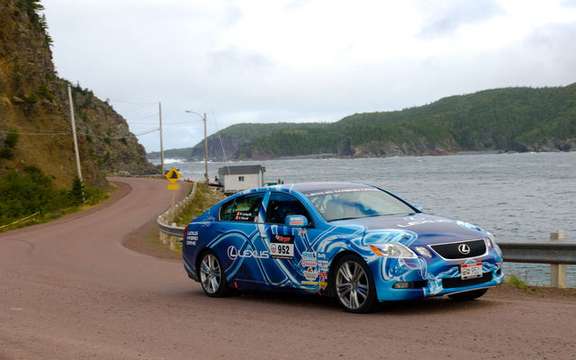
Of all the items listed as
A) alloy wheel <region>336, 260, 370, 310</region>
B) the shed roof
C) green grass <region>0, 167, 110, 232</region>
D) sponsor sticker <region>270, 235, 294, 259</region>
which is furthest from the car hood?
the shed roof

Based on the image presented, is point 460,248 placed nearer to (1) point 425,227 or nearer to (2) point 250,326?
(1) point 425,227

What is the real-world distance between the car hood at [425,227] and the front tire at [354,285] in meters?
0.42

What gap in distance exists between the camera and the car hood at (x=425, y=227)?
367 inches

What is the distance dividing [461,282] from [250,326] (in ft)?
7.74

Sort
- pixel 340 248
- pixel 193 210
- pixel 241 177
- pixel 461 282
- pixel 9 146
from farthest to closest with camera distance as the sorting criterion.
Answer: pixel 241 177 → pixel 9 146 → pixel 193 210 → pixel 340 248 → pixel 461 282

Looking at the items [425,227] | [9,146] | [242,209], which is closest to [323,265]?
[425,227]

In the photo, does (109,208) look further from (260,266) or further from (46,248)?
(260,266)

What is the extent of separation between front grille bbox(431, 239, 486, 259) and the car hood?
5 cm

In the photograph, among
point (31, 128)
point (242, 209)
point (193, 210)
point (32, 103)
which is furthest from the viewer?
point (32, 103)

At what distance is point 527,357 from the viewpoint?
7.03 metres

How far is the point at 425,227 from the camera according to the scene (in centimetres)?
952

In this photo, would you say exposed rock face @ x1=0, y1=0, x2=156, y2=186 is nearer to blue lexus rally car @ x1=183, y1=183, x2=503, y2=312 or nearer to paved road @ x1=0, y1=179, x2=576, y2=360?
paved road @ x1=0, y1=179, x2=576, y2=360

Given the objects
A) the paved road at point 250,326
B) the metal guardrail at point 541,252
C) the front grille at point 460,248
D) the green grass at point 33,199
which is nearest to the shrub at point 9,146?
the green grass at point 33,199

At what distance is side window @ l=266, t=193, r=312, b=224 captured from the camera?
Result: 10766 millimetres
